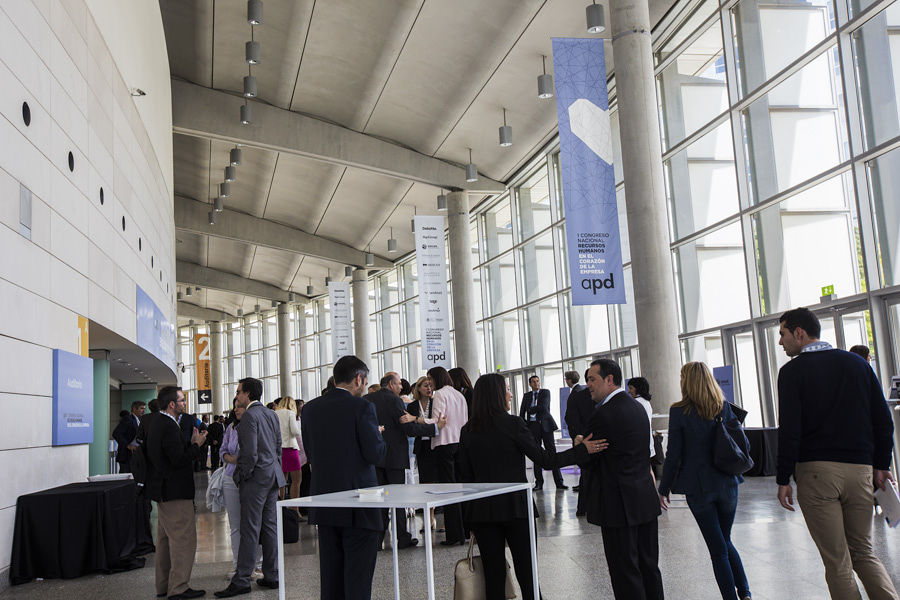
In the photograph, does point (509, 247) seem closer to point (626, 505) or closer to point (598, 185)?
point (598, 185)

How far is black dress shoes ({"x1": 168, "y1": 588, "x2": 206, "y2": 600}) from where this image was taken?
219 inches

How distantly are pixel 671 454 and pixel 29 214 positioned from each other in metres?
5.53

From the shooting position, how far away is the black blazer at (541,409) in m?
10.4

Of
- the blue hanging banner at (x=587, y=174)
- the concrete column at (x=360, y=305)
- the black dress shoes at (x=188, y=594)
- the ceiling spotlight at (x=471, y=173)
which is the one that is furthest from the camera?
the concrete column at (x=360, y=305)

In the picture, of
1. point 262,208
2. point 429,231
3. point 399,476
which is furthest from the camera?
point 262,208

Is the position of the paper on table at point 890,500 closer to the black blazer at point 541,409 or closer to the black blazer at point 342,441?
the black blazer at point 342,441

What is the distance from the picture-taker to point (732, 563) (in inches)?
171

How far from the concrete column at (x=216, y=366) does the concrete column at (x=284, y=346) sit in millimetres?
5860

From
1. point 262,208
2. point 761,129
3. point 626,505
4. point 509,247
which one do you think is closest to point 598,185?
point 761,129

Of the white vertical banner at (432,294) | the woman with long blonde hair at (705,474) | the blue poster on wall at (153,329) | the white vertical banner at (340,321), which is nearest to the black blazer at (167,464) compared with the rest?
the woman with long blonde hair at (705,474)

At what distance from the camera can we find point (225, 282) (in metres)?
32.6

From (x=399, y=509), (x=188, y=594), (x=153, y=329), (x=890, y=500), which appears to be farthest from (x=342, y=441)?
(x=153, y=329)

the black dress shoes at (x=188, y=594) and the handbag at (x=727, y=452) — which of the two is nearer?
the handbag at (x=727, y=452)

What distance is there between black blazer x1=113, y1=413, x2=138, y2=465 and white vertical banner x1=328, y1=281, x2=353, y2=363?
35.5ft
